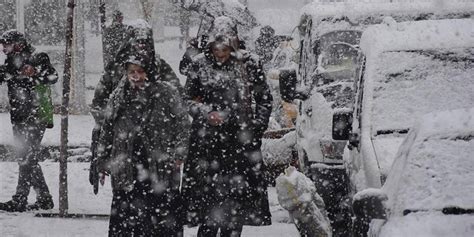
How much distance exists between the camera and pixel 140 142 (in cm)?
603

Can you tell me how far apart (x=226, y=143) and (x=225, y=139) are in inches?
1.2

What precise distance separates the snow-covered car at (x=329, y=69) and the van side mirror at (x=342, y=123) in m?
1.57

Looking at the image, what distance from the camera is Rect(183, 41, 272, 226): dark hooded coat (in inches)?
244

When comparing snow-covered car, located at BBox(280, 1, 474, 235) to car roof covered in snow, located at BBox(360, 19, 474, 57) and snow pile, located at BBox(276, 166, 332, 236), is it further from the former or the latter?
car roof covered in snow, located at BBox(360, 19, 474, 57)

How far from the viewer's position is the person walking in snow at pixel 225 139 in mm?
6184

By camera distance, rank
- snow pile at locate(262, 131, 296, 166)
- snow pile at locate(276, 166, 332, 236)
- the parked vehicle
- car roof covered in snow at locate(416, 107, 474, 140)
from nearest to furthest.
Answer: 1. car roof covered in snow at locate(416, 107, 474, 140)
2. the parked vehicle
3. snow pile at locate(276, 166, 332, 236)
4. snow pile at locate(262, 131, 296, 166)

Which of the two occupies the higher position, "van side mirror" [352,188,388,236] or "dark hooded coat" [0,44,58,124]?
"van side mirror" [352,188,388,236]

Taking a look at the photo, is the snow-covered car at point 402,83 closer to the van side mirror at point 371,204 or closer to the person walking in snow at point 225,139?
the person walking in snow at point 225,139

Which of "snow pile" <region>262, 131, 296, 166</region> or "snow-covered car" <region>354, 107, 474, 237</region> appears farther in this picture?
"snow pile" <region>262, 131, 296, 166</region>

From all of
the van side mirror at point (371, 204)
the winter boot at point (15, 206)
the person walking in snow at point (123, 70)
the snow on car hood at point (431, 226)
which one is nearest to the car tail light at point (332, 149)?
the person walking in snow at point (123, 70)

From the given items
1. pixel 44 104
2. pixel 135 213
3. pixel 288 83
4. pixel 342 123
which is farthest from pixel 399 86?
pixel 44 104

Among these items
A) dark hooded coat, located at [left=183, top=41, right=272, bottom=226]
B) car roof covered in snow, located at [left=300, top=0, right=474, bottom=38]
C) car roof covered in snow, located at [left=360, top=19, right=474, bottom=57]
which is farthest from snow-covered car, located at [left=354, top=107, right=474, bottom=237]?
car roof covered in snow, located at [left=300, top=0, right=474, bottom=38]

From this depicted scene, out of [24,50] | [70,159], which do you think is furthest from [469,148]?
[70,159]

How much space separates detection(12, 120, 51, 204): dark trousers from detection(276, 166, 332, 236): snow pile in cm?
270
